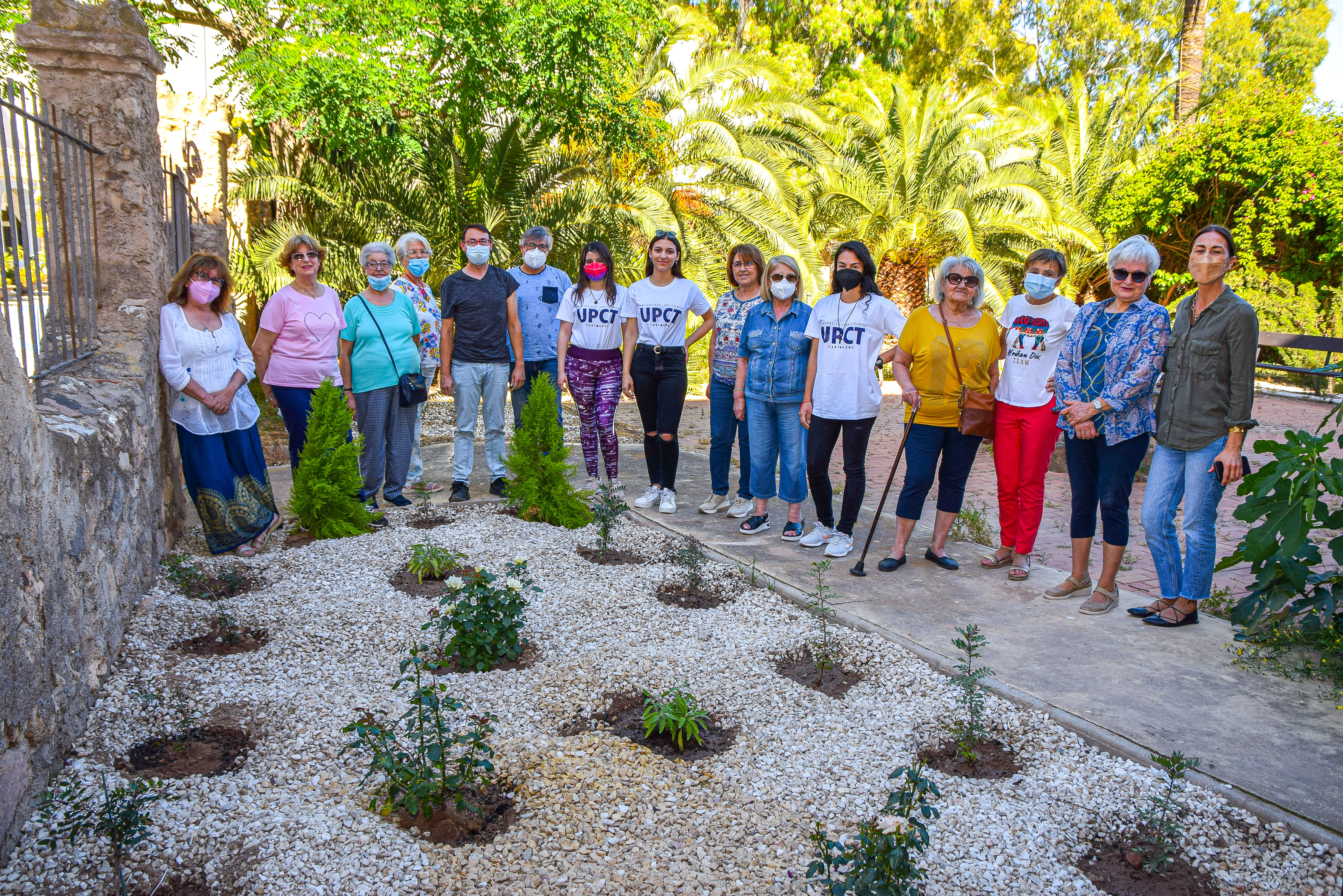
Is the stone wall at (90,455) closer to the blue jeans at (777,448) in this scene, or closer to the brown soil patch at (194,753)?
the brown soil patch at (194,753)

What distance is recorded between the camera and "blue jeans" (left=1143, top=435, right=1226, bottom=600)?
4.23m

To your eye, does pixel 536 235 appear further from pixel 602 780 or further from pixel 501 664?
pixel 602 780

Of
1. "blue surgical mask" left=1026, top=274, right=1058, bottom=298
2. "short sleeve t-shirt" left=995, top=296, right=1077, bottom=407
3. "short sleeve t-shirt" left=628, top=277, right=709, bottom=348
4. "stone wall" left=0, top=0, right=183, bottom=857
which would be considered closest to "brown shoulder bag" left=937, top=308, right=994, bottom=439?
"short sleeve t-shirt" left=995, top=296, right=1077, bottom=407

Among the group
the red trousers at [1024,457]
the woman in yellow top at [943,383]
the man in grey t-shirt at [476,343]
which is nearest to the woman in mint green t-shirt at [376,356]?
the man in grey t-shirt at [476,343]

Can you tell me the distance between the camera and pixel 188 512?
6164 millimetres

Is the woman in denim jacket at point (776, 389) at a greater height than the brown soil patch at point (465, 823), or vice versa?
the woman in denim jacket at point (776, 389)

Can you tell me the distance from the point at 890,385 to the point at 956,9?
15220mm

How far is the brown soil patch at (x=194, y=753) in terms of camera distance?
10.0ft

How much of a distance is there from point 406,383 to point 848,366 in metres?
Answer: 3.03

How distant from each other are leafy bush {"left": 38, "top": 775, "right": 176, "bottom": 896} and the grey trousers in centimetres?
324

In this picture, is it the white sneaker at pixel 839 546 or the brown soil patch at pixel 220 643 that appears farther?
the white sneaker at pixel 839 546

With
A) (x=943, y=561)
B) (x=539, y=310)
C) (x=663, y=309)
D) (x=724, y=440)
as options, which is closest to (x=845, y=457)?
(x=943, y=561)

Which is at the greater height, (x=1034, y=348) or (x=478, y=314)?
(x=478, y=314)

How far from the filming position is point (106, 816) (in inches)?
99.9
